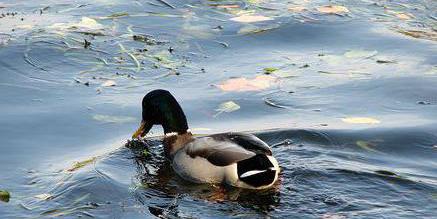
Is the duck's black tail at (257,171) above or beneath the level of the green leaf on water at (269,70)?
above

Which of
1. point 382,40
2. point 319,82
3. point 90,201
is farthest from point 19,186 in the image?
point 382,40

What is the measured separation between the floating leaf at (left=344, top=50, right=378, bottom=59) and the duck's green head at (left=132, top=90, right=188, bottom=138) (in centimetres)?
294

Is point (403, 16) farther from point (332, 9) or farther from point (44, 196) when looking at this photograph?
point (44, 196)

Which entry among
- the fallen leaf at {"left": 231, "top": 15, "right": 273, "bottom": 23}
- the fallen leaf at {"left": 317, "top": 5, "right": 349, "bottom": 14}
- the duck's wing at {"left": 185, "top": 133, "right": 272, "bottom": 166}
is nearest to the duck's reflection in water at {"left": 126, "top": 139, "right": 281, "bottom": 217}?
the duck's wing at {"left": 185, "top": 133, "right": 272, "bottom": 166}

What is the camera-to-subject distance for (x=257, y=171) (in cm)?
718

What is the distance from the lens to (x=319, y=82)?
31.6 ft

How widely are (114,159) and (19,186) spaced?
0.91m

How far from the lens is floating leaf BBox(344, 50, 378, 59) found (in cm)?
1046

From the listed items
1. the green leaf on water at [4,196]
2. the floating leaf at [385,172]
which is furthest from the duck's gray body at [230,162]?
the green leaf on water at [4,196]

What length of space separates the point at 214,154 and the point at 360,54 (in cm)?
359

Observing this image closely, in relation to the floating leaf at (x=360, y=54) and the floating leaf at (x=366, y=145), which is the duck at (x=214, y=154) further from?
the floating leaf at (x=360, y=54)

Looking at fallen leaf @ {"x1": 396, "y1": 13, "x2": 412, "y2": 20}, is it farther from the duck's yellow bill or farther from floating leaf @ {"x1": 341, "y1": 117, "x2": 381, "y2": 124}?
the duck's yellow bill

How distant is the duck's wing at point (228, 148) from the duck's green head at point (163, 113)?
52cm

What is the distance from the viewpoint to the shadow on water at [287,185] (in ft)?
22.1
